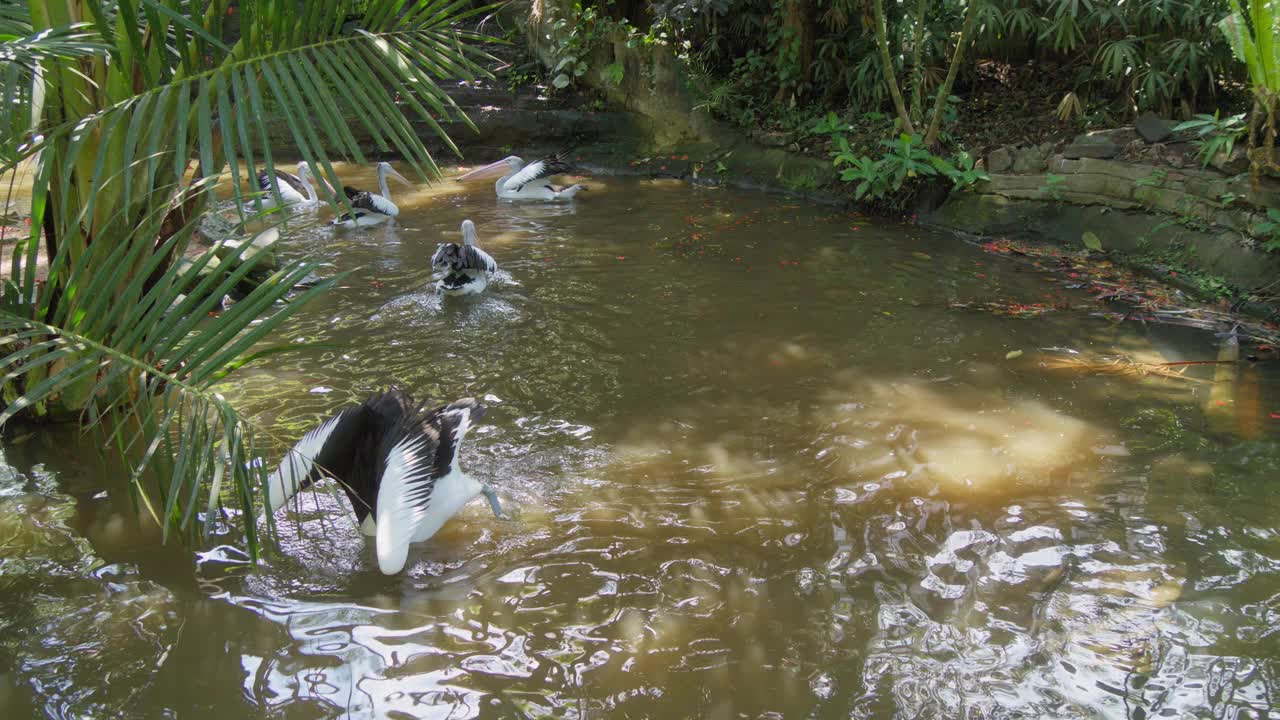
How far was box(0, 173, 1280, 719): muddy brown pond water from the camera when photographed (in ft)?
8.24

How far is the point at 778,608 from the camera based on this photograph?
283 centimetres

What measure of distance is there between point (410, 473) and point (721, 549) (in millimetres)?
1098

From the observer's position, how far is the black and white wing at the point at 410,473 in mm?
2637

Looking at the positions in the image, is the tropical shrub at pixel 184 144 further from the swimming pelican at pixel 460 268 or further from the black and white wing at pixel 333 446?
the swimming pelican at pixel 460 268

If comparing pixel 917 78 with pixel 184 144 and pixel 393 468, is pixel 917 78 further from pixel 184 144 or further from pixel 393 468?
pixel 184 144

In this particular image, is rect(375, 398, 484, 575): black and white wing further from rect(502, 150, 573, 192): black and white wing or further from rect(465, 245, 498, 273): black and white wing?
rect(502, 150, 573, 192): black and white wing

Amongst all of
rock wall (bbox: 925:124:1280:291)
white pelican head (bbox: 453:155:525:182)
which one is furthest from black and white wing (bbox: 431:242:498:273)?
rock wall (bbox: 925:124:1280:291)

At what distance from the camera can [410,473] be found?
2754 millimetres

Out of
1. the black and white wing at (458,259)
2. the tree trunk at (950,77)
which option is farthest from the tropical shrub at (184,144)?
the tree trunk at (950,77)

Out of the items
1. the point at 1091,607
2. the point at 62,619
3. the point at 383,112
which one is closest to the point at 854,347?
the point at 1091,607

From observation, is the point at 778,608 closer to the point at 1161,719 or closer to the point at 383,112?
the point at 1161,719

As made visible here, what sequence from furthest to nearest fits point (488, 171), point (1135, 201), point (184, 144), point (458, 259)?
1. point (488, 171)
2. point (1135, 201)
3. point (458, 259)
4. point (184, 144)

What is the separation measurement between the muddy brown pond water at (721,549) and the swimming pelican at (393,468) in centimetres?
25

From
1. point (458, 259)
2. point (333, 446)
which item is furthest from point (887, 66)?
point (333, 446)
